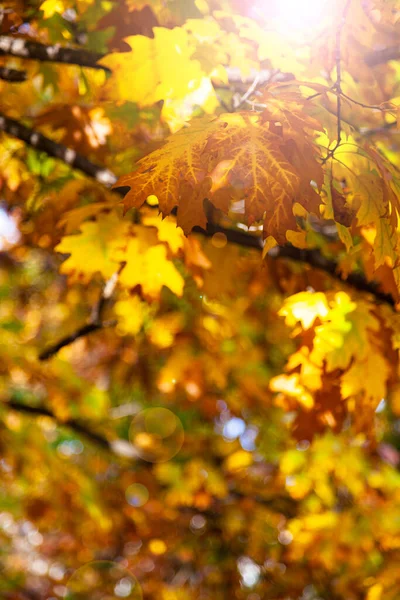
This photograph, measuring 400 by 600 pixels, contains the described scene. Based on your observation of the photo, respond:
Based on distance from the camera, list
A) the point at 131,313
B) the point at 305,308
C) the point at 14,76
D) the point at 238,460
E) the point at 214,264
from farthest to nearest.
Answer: the point at 238,460 < the point at 131,313 < the point at 214,264 < the point at 14,76 < the point at 305,308

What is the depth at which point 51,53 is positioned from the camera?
232cm

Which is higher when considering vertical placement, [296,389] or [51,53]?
[51,53]

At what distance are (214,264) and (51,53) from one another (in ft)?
4.14

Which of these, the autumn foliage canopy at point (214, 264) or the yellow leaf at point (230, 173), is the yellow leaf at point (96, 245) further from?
the yellow leaf at point (230, 173)

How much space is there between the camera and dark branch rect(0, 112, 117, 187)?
7.00 ft

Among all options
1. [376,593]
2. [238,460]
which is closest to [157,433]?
[238,460]

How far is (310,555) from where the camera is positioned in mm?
4762

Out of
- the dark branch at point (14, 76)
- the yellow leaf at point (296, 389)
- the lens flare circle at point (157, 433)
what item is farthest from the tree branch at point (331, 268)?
the lens flare circle at point (157, 433)

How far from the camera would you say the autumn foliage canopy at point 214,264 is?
1.54m

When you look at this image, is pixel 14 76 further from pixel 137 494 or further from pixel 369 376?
pixel 137 494

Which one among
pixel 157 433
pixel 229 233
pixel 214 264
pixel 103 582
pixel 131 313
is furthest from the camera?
pixel 157 433

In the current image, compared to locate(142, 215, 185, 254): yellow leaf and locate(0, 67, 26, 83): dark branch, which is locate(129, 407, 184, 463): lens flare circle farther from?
locate(0, 67, 26, 83): dark branch

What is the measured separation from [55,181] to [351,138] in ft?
6.58

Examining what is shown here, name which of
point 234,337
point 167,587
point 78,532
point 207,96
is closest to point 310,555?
point 234,337
